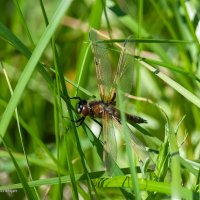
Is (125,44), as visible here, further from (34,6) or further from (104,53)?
(34,6)

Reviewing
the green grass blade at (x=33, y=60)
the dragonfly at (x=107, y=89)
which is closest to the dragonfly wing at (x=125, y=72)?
the dragonfly at (x=107, y=89)

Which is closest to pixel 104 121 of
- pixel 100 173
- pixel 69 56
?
pixel 100 173

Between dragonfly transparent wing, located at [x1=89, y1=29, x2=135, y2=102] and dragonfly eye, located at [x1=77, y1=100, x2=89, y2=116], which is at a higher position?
dragonfly transparent wing, located at [x1=89, y1=29, x2=135, y2=102]

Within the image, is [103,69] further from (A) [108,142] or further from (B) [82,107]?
(A) [108,142]

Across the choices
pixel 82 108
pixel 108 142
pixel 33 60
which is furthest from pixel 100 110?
pixel 33 60

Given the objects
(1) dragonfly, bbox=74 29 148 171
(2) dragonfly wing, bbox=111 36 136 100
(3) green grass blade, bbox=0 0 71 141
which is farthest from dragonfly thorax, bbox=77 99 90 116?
(3) green grass blade, bbox=0 0 71 141

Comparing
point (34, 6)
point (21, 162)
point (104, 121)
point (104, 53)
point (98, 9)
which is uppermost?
point (34, 6)

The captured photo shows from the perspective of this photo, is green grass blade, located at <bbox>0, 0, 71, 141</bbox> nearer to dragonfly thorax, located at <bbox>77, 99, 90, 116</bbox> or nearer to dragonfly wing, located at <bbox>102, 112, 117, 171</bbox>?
dragonfly wing, located at <bbox>102, 112, 117, 171</bbox>
